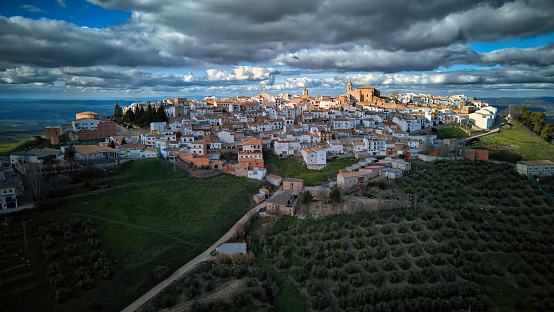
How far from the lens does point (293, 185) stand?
2652 cm

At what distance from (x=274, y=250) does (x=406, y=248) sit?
26.5 feet

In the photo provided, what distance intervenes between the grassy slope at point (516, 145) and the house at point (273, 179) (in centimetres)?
2251

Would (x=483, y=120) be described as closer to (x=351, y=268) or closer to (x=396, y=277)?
(x=396, y=277)

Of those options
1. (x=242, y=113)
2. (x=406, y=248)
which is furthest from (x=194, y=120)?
(x=406, y=248)

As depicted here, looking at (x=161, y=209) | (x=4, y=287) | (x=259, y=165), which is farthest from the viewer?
(x=259, y=165)

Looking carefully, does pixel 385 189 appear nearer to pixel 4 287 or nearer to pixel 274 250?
pixel 274 250

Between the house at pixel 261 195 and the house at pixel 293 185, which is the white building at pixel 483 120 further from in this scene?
the house at pixel 261 195

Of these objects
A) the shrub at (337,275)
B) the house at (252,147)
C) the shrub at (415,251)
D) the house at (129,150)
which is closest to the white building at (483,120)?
the house at (252,147)

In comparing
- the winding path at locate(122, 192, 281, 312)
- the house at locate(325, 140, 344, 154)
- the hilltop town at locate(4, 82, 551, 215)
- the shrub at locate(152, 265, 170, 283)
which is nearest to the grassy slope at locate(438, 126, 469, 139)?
the hilltop town at locate(4, 82, 551, 215)

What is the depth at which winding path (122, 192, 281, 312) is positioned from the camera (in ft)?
49.3

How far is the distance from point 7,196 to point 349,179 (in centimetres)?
2552

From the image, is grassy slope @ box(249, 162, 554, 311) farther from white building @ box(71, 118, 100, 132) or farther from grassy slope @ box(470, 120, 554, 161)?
white building @ box(71, 118, 100, 132)

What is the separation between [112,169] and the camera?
28.9 metres

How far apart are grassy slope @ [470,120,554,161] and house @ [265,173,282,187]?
22.5 metres
